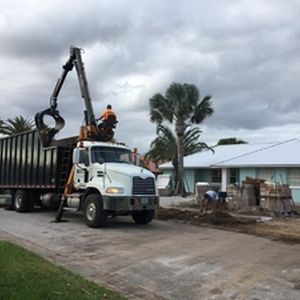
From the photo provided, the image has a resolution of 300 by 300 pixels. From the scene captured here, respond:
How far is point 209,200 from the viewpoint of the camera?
70.9 ft

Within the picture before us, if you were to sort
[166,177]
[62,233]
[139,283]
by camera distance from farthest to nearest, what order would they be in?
1. [166,177]
2. [62,233]
3. [139,283]

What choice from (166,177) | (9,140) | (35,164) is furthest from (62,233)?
(166,177)

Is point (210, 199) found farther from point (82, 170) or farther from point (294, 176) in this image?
point (294, 176)

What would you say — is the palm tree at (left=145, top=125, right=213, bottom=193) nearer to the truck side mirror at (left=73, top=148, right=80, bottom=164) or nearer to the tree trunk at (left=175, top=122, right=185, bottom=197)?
the tree trunk at (left=175, top=122, right=185, bottom=197)

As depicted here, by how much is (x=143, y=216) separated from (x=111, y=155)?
2.34 metres

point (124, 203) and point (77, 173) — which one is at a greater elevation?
point (77, 173)

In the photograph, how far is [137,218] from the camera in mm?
17422

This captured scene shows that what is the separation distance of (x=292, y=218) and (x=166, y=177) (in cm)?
1974

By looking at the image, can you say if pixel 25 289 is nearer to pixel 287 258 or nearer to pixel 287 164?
pixel 287 258

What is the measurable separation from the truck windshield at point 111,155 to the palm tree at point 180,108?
19568 millimetres

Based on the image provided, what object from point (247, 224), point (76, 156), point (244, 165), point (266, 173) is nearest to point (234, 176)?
point (244, 165)

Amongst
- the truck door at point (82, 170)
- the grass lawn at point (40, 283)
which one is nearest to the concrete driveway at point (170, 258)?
the grass lawn at point (40, 283)

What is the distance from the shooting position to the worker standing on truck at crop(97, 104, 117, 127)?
17891mm

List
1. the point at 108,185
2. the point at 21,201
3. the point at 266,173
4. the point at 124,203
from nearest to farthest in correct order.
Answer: the point at 124,203 → the point at 108,185 → the point at 21,201 → the point at 266,173
